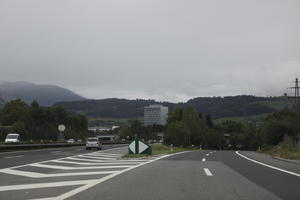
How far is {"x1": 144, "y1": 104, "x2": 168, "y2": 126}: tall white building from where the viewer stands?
160613 mm

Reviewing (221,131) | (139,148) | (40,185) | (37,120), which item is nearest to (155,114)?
(221,131)

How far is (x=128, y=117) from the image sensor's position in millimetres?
196125

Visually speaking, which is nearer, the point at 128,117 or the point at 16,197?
the point at 16,197

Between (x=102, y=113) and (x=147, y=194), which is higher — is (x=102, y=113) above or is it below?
above

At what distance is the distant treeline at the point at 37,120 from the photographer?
100806 mm

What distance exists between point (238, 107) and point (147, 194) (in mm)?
186795

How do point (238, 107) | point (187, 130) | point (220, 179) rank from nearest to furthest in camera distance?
1. point (220, 179)
2. point (187, 130)
3. point (238, 107)

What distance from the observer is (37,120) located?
412 feet

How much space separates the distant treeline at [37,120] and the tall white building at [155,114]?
2963 cm

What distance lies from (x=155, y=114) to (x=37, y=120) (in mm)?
60682

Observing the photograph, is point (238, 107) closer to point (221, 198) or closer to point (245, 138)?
point (245, 138)

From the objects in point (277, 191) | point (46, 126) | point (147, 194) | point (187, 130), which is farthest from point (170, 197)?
point (46, 126)

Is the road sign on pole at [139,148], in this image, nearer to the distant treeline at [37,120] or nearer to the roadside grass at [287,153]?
the roadside grass at [287,153]

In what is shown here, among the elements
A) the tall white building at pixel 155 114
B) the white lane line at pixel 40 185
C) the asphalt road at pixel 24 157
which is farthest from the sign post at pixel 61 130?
the tall white building at pixel 155 114
